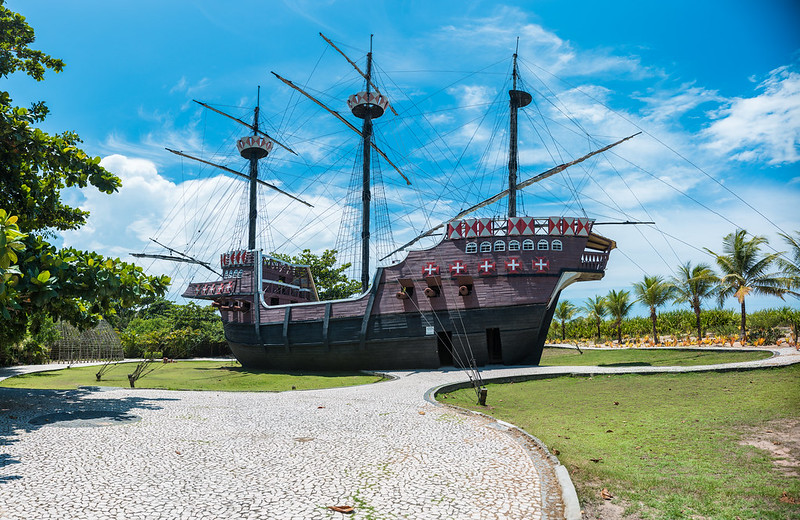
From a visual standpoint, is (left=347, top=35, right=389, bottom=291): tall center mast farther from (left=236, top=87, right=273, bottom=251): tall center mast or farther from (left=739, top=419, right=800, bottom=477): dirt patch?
(left=739, top=419, right=800, bottom=477): dirt patch

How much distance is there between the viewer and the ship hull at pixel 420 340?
59.5 ft

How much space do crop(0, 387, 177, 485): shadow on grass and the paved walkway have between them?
58 mm

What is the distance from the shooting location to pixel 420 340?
18.7 m

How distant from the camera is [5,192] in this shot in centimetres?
Answer: 942

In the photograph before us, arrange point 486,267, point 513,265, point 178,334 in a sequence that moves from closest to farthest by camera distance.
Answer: point 513,265 < point 486,267 < point 178,334

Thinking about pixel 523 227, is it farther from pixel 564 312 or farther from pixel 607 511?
pixel 564 312

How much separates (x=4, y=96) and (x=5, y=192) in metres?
1.87

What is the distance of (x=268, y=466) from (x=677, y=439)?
17.2 feet

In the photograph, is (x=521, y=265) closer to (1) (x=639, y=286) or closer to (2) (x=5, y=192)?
(2) (x=5, y=192)

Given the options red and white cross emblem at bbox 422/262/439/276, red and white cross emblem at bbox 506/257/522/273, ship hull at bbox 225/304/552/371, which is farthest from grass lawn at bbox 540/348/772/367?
red and white cross emblem at bbox 422/262/439/276

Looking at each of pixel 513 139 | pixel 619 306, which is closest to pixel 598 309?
pixel 619 306

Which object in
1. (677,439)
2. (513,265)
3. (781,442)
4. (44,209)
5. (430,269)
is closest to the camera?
(781,442)

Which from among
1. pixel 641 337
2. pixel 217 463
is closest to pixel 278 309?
pixel 217 463

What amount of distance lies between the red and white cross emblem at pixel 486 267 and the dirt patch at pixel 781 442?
11.9m
